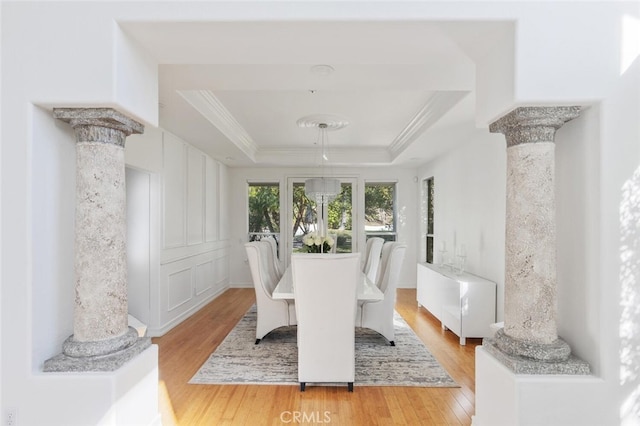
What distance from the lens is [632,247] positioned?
1769 millimetres

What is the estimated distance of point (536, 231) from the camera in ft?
5.96

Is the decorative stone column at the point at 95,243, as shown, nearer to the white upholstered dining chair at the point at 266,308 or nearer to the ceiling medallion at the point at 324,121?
the white upholstered dining chair at the point at 266,308

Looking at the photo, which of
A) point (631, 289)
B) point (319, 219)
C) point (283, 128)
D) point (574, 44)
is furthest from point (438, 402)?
point (319, 219)

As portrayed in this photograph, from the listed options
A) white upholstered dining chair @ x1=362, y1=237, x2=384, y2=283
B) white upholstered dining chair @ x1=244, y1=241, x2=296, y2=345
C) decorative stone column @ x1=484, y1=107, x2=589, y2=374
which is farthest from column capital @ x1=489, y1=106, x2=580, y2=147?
white upholstered dining chair @ x1=362, y1=237, x2=384, y2=283

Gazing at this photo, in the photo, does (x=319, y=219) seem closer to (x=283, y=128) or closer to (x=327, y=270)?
(x=283, y=128)

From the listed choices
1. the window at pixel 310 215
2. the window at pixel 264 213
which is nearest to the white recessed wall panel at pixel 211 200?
the window at pixel 264 213

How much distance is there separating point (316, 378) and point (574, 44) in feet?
8.61

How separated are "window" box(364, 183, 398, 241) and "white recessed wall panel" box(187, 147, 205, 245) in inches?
129

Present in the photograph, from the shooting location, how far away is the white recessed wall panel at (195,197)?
16.2ft

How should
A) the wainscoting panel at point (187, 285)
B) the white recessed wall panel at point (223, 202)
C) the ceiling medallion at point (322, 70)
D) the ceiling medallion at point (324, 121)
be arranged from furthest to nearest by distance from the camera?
the white recessed wall panel at point (223, 202)
the ceiling medallion at point (324, 121)
the wainscoting panel at point (187, 285)
the ceiling medallion at point (322, 70)

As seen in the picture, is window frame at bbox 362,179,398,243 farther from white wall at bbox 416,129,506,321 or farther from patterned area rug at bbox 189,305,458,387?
patterned area rug at bbox 189,305,458,387

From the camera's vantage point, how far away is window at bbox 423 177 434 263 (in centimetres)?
652

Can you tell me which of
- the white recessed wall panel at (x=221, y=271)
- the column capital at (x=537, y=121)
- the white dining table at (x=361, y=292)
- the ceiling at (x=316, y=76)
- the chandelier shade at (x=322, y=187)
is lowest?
the white recessed wall panel at (x=221, y=271)

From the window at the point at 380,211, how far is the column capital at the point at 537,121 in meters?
5.32
